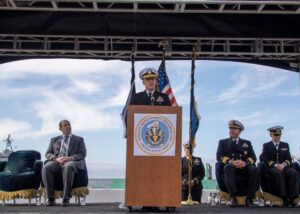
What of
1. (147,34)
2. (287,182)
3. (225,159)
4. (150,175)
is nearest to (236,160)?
(225,159)

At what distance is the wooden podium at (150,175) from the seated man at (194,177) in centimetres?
302

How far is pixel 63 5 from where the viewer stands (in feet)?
21.6

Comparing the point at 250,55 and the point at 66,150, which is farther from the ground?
the point at 250,55

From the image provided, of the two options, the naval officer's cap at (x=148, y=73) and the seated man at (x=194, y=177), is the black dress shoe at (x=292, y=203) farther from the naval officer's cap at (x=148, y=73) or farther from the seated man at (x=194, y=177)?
the naval officer's cap at (x=148, y=73)

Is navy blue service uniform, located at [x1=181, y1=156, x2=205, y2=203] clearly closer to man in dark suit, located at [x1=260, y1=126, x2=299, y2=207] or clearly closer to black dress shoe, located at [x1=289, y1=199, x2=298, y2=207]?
man in dark suit, located at [x1=260, y1=126, x2=299, y2=207]

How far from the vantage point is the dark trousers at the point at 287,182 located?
6.14m

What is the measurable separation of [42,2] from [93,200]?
3.84 meters

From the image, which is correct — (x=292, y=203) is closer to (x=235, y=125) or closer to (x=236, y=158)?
(x=236, y=158)

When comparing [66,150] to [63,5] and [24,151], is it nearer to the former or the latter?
[24,151]

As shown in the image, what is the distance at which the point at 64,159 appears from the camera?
605 centimetres

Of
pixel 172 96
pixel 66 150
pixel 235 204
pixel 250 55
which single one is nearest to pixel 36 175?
pixel 66 150

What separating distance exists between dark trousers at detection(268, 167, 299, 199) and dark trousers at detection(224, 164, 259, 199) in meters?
0.33

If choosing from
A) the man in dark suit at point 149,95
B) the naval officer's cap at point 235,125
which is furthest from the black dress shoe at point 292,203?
the man in dark suit at point 149,95

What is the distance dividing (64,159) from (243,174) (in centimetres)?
238
